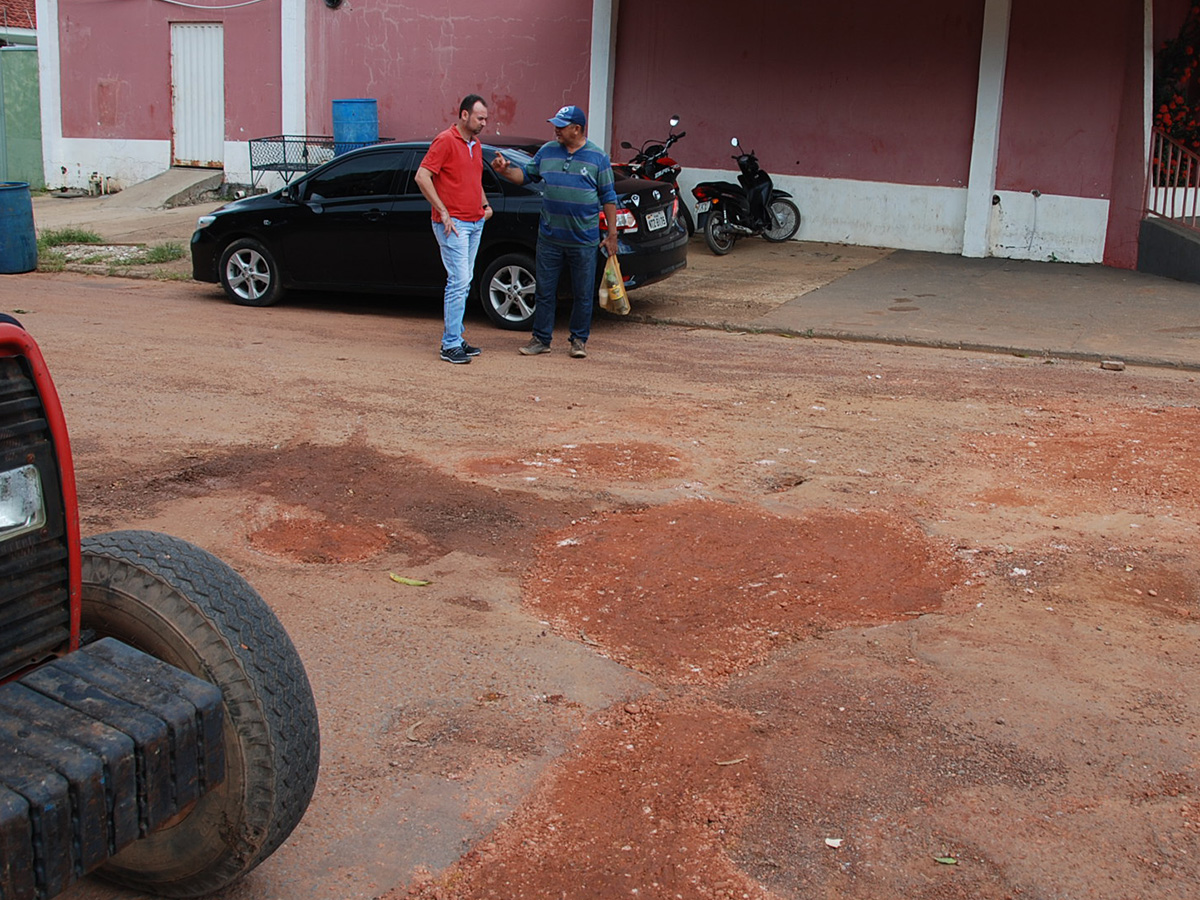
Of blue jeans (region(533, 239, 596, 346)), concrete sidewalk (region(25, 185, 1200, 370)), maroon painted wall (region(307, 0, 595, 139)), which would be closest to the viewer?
blue jeans (region(533, 239, 596, 346))

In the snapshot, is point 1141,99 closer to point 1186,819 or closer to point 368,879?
point 1186,819

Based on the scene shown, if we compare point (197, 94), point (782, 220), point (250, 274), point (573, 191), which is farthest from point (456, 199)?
point (197, 94)

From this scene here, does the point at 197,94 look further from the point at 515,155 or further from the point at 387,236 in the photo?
the point at 515,155

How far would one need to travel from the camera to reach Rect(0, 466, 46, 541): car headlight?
8.26 feet

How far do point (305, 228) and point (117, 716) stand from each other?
945 cm

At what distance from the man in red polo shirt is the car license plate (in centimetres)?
192

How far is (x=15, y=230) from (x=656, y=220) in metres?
7.47

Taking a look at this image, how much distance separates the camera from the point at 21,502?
2.56m

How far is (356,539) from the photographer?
561cm

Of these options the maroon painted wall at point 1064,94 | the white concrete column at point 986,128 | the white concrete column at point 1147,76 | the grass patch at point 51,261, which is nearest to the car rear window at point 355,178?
the grass patch at point 51,261

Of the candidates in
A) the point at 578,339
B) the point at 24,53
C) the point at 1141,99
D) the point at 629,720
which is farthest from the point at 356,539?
the point at 24,53

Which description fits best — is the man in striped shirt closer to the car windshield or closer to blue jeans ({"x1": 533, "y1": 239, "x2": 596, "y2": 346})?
blue jeans ({"x1": 533, "y1": 239, "x2": 596, "y2": 346})

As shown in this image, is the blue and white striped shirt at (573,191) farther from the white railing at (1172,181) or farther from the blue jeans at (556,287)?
the white railing at (1172,181)

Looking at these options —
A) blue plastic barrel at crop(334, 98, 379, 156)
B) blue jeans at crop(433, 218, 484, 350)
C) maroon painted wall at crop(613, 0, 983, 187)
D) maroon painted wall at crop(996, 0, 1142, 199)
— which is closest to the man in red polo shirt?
blue jeans at crop(433, 218, 484, 350)
